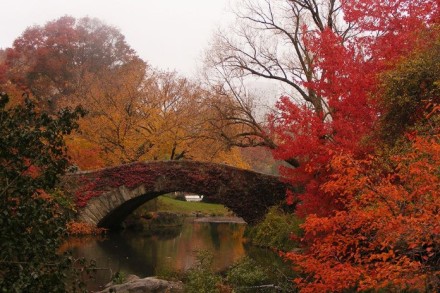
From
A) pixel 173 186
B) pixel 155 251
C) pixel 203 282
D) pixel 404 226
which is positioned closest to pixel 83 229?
pixel 173 186

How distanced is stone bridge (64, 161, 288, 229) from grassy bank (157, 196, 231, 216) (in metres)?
10.6

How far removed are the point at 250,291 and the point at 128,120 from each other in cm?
1632

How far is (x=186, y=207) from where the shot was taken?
3962cm

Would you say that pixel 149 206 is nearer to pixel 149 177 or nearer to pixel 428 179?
pixel 149 177

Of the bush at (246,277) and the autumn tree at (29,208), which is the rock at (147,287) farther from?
the autumn tree at (29,208)

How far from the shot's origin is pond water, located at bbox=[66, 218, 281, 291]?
15578 millimetres

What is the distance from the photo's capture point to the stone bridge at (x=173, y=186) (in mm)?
21781

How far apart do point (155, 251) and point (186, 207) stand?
19.9 m

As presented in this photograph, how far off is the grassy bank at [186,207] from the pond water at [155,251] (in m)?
7.81

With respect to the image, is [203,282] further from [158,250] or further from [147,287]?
[158,250]

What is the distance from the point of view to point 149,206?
104 feet

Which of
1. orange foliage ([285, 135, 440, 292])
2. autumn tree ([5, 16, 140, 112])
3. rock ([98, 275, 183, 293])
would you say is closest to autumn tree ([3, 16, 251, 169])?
autumn tree ([5, 16, 140, 112])

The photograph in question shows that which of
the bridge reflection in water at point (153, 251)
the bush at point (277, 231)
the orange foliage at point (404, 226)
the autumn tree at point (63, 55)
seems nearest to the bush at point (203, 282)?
the orange foliage at point (404, 226)

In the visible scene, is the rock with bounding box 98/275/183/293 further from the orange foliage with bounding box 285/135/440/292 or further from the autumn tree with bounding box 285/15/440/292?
the orange foliage with bounding box 285/135/440/292
